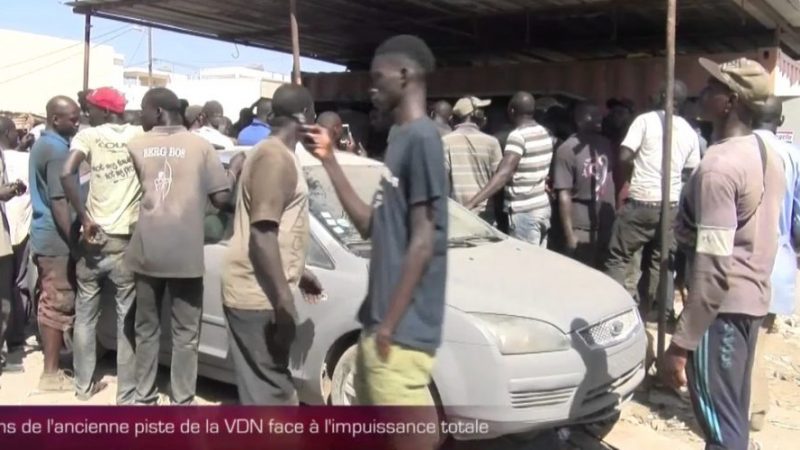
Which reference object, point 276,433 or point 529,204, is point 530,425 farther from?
point 529,204

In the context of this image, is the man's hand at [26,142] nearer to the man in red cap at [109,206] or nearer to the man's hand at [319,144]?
the man in red cap at [109,206]

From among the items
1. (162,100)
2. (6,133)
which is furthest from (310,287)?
(6,133)

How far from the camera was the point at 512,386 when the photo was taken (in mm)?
3873

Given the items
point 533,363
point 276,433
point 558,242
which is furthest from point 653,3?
point 276,433

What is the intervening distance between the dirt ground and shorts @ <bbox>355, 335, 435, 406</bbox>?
194cm

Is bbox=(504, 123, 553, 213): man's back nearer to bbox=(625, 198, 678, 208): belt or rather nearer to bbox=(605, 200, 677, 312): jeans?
bbox=(605, 200, 677, 312): jeans

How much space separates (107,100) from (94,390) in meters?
1.89

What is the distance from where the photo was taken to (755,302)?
129 inches

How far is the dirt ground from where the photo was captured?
4617 mm

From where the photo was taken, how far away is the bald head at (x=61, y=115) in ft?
16.8

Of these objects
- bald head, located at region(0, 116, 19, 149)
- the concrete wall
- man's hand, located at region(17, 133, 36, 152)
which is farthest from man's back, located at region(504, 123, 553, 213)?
the concrete wall

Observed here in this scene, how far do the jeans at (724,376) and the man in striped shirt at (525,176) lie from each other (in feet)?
9.91

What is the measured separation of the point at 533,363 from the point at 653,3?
5554mm

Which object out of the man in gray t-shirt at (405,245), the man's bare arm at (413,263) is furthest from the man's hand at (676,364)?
the man's bare arm at (413,263)
